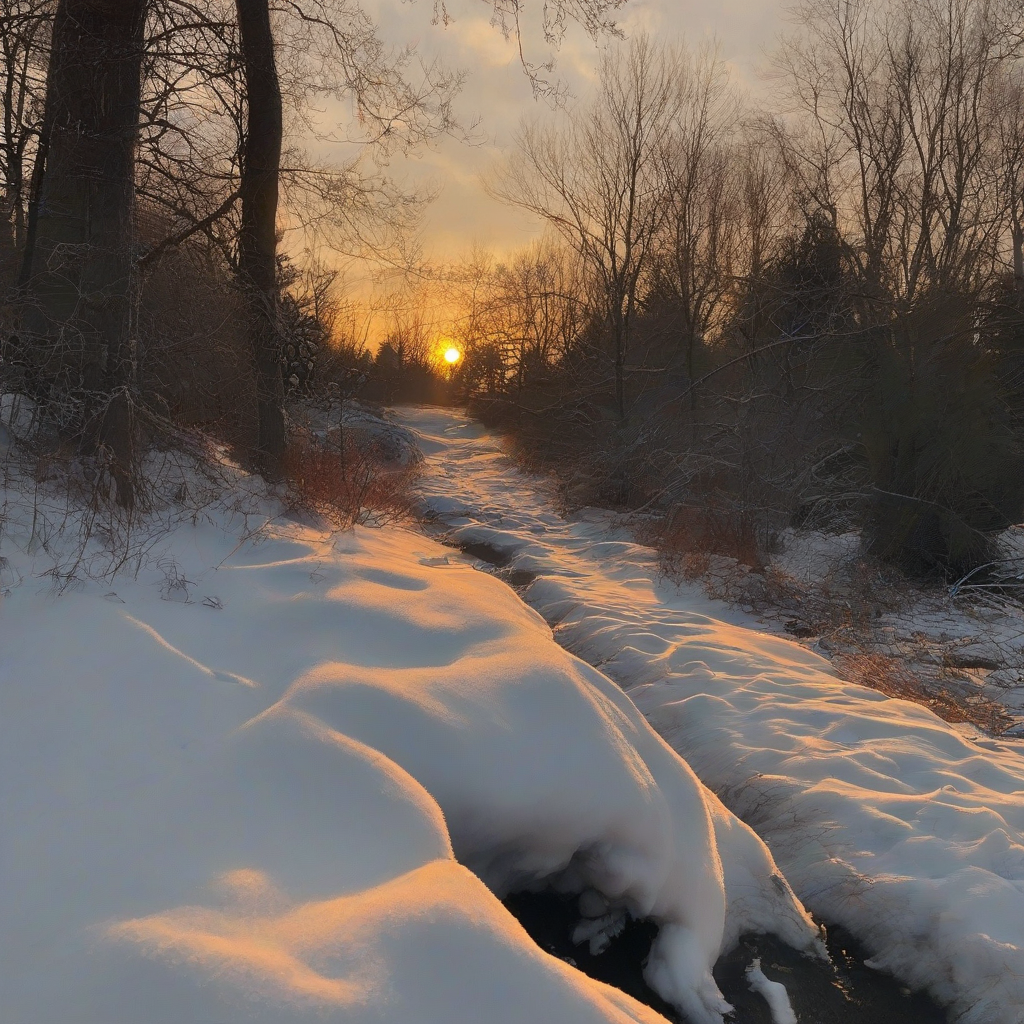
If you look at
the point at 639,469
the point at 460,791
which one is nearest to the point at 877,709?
the point at 460,791

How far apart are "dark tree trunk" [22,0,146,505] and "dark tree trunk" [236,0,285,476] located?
1900 mm

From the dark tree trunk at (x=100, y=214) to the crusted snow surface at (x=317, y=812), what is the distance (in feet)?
4.13

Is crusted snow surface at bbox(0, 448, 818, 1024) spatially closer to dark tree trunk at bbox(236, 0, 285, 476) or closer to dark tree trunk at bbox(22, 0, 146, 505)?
dark tree trunk at bbox(22, 0, 146, 505)

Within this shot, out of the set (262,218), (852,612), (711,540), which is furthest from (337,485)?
(852,612)

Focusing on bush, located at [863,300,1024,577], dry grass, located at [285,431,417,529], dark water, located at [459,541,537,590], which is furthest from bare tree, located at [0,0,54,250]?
bush, located at [863,300,1024,577]

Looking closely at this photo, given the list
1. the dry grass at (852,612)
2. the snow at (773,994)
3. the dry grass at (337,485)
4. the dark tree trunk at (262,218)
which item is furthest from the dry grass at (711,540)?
the snow at (773,994)

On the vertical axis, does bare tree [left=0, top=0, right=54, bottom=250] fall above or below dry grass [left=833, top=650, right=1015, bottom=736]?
above

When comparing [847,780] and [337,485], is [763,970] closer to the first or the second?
[847,780]

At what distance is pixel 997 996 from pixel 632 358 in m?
17.9

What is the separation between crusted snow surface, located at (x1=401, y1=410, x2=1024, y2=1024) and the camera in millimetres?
3025

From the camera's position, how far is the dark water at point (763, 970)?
A: 9.02ft

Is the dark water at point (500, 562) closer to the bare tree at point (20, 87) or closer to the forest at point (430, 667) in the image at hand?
the forest at point (430, 667)

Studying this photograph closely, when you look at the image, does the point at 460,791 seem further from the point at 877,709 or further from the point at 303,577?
the point at 877,709

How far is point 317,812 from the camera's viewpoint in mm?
2238
